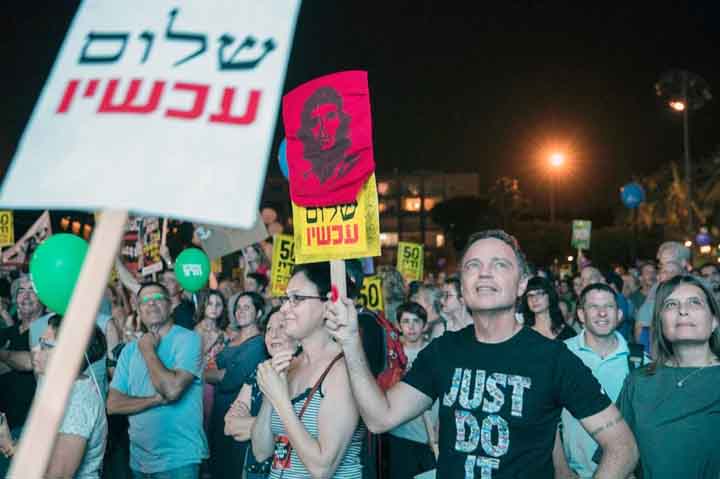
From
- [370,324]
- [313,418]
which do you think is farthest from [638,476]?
[370,324]

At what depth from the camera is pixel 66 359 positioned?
170 cm

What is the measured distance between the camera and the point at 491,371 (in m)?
3.02

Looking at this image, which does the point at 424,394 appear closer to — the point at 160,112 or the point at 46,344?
the point at 160,112

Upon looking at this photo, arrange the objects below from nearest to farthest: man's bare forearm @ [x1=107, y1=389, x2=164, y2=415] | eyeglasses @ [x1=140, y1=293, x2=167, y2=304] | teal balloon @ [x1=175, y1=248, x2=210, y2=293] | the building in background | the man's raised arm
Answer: the man's raised arm
man's bare forearm @ [x1=107, y1=389, x2=164, y2=415]
eyeglasses @ [x1=140, y1=293, x2=167, y2=304]
teal balloon @ [x1=175, y1=248, x2=210, y2=293]
the building in background

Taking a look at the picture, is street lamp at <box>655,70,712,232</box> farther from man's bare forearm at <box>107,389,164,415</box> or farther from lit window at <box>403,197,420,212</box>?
lit window at <box>403,197,420,212</box>

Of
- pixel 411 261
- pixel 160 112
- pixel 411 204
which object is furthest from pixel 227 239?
pixel 411 204

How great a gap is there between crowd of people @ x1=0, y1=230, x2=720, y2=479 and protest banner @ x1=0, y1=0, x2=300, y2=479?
1310mm

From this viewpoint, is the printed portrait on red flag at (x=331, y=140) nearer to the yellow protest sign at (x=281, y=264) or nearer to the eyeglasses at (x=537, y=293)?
the eyeglasses at (x=537, y=293)

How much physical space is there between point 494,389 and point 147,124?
171 centimetres

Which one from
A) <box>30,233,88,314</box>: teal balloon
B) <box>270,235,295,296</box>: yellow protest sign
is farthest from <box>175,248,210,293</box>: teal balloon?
<box>30,233,88,314</box>: teal balloon

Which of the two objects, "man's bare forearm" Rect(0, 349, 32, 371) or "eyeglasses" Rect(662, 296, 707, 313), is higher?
"eyeglasses" Rect(662, 296, 707, 313)

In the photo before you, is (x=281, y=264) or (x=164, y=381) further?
(x=281, y=264)

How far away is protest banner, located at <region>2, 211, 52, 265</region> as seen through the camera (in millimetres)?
12664

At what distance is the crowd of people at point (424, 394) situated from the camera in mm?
2949
